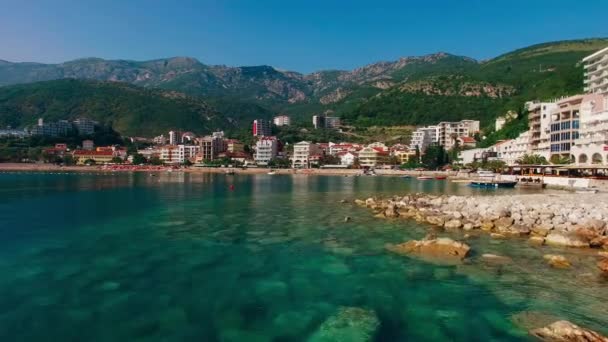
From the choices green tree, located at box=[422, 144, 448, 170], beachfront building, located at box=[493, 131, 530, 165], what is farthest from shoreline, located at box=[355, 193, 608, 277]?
green tree, located at box=[422, 144, 448, 170]

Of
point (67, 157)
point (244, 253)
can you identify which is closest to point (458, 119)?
point (67, 157)

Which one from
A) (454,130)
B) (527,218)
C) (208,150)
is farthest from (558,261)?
(208,150)

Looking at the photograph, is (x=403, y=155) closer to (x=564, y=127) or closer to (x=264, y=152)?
(x=264, y=152)

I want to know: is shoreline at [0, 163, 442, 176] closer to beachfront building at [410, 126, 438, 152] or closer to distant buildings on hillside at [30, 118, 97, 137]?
beachfront building at [410, 126, 438, 152]

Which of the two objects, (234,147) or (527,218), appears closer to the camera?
(527,218)

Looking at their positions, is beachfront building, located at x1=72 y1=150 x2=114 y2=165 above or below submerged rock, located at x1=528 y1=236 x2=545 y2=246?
above
